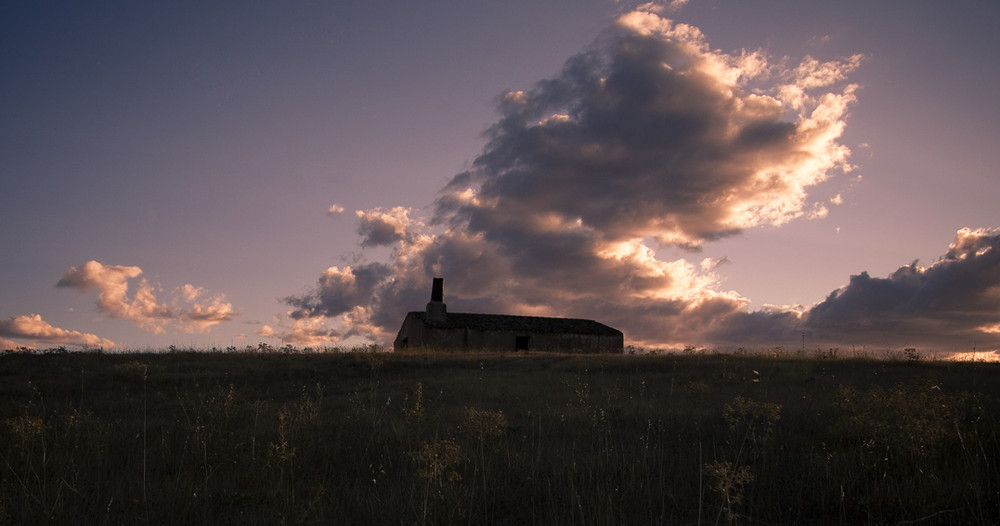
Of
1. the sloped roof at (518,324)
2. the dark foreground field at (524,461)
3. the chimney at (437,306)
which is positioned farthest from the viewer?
the sloped roof at (518,324)

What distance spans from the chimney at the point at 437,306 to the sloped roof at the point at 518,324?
32 cm

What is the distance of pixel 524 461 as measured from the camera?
6.74 metres

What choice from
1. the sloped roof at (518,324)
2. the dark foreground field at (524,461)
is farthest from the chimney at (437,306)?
the dark foreground field at (524,461)

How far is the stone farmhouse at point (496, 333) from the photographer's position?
37.4 m

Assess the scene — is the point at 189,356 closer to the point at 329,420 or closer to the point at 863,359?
the point at 329,420

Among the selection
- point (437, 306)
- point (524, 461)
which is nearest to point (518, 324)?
point (437, 306)

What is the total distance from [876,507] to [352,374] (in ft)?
54.8

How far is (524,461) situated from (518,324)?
33331 millimetres

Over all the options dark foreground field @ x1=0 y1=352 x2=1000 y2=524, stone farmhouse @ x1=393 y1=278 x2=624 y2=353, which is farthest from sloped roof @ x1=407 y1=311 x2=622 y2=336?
dark foreground field @ x1=0 y1=352 x2=1000 y2=524

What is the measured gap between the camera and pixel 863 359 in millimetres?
20938

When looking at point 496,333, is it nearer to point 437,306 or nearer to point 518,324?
point 518,324

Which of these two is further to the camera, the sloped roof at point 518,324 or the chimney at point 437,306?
the sloped roof at point 518,324

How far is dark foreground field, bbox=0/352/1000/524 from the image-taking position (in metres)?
5.22

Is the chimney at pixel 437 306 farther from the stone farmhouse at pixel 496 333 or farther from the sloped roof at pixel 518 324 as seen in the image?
the sloped roof at pixel 518 324
